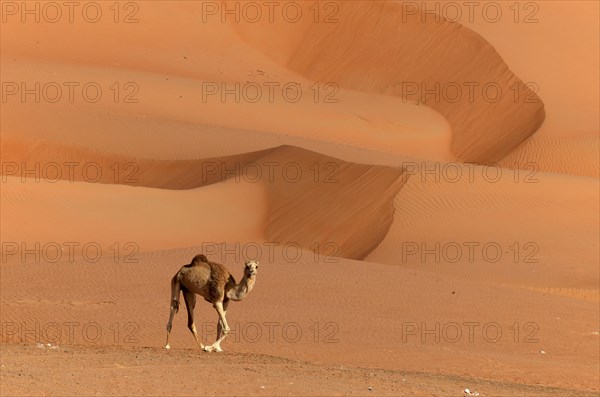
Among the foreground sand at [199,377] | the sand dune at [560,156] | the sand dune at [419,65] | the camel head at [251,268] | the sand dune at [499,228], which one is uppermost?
the sand dune at [419,65]

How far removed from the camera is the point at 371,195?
25656 millimetres

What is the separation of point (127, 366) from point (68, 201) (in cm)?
1437

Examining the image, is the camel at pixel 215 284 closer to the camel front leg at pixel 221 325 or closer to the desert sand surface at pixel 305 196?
the camel front leg at pixel 221 325

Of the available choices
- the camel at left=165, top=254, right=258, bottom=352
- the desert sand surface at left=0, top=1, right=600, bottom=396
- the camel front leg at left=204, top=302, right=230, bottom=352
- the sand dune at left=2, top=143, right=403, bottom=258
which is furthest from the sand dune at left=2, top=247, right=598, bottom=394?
the sand dune at left=2, top=143, right=403, bottom=258

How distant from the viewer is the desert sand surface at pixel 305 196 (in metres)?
15.5

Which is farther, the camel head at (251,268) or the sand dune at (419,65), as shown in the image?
the sand dune at (419,65)

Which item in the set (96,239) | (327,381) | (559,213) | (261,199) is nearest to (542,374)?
(327,381)

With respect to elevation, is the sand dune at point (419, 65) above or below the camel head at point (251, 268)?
above

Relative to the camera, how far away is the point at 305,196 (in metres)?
27.3

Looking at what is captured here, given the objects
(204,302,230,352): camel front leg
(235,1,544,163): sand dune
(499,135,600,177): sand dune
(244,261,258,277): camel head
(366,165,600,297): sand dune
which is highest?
(235,1,544,163): sand dune

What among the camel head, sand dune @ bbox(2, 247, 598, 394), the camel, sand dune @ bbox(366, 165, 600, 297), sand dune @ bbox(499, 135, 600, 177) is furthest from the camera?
sand dune @ bbox(499, 135, 600, 177)

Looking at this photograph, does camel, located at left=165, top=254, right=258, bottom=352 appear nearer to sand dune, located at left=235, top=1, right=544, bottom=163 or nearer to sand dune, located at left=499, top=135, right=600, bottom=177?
sand dune, located at left=499, top=135, right=600, bottom=177

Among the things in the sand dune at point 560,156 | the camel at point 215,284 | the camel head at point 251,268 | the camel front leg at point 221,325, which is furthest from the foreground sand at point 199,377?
the sand dune at point 560,156

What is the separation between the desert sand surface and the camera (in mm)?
15461
